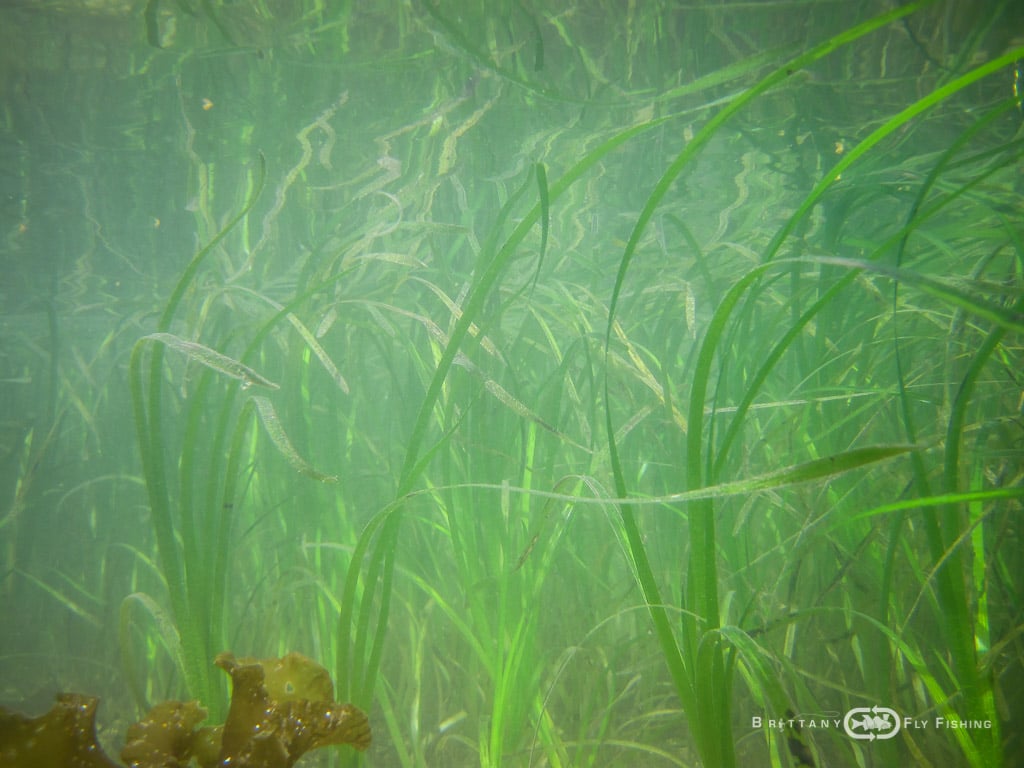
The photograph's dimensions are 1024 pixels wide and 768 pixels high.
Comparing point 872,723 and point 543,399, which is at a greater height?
point 543,399

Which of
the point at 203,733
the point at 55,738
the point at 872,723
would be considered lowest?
the point at 872,723

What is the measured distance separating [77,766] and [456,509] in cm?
182

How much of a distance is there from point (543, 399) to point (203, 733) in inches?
87.4

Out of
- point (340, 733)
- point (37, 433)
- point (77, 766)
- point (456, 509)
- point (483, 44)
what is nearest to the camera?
point (77, 766)

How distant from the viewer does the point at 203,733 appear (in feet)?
6.65

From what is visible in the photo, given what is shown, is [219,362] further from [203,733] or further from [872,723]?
[872,723]

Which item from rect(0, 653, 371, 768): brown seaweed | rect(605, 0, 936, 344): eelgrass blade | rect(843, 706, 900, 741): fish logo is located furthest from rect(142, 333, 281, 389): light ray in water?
rect(843, 706, 900, 741): fish logo

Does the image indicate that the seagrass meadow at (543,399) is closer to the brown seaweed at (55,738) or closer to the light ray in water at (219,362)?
the light ray in water at (219,362)

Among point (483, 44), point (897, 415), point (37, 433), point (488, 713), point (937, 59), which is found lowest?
point (488, 713)

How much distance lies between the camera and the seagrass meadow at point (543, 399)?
210 cm

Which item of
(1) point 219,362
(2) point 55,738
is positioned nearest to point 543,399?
(1) point 219,362

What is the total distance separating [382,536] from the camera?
237 cm

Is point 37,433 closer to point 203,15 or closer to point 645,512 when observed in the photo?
point 203,15

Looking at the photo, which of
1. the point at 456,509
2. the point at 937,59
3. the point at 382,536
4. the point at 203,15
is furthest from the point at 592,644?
the point at 937,59
